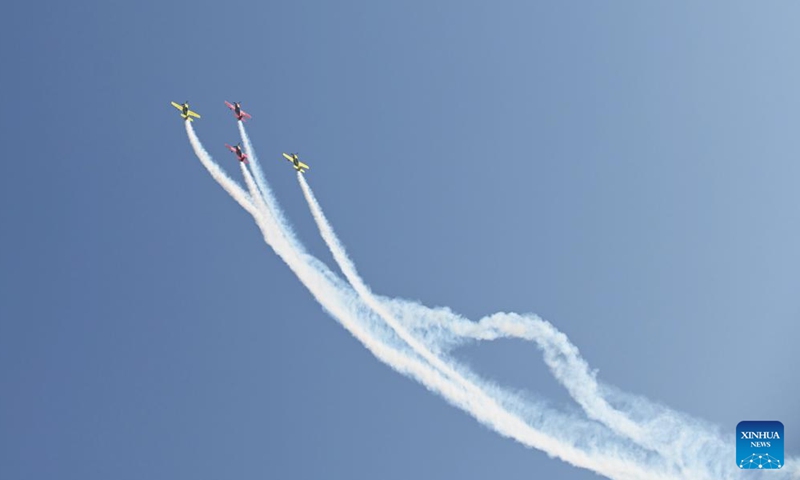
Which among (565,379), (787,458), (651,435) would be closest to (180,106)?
(565,379)

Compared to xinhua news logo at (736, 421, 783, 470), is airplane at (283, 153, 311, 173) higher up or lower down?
higher up

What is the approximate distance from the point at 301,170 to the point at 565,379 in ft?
59.8

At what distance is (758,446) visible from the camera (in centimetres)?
4469

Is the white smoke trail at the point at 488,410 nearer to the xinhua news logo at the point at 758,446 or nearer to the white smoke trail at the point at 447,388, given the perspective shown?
the white smoke trail at the point at 447,388

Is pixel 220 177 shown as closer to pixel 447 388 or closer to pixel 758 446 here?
pixel 447 388

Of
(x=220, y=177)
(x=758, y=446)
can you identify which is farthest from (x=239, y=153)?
(x=758, y=446)

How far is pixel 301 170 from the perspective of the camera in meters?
48.9

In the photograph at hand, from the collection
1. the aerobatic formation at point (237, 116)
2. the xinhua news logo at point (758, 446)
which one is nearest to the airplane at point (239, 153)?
the aerobatic formation at point (237, 116)

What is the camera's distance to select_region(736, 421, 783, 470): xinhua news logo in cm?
4409

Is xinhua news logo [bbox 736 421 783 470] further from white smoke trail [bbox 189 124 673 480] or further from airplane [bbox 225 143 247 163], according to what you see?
airplane [bbox 225 143 247 163]

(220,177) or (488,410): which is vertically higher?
(220,177)

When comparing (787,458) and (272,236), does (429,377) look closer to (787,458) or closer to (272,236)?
(272,236)

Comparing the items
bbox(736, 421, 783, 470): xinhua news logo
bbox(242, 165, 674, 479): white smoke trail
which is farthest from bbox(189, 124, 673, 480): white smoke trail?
bbox(736, 421, 783, 470): xinhua news logo

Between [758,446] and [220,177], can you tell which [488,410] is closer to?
[758,446]
